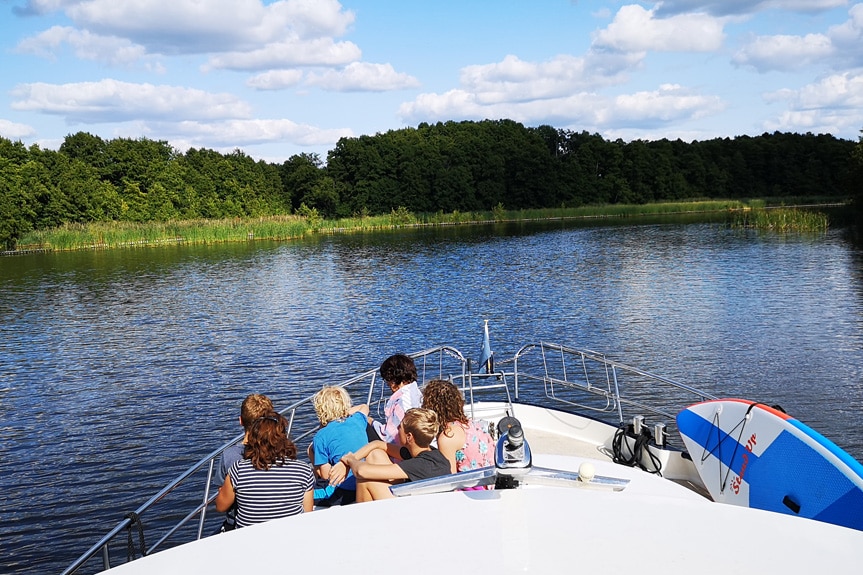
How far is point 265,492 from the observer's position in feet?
16.4

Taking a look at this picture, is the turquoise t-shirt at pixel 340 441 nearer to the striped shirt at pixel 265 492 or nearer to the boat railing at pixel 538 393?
the striped shirt at pixel 265 492

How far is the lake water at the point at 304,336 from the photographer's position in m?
11.5

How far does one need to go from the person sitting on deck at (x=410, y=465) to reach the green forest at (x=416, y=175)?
58067 mm

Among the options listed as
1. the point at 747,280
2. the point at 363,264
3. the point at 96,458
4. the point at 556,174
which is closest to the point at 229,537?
the point at 96,458

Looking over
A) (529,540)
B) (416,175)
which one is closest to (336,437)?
(529,540)

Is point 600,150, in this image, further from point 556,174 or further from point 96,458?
point 96,458

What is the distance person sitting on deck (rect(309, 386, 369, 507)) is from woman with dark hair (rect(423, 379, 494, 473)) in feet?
2.23

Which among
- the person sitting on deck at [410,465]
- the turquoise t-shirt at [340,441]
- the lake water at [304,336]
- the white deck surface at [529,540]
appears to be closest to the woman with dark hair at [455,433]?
the person sitting on deck at [410,465]

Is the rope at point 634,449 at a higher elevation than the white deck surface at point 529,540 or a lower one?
lower

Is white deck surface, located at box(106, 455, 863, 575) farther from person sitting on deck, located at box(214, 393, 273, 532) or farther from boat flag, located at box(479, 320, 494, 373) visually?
boat flag, located at box(479, 320, 494, 373)

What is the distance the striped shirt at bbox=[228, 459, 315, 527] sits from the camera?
4984mm

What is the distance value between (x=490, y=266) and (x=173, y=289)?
14.6 meters

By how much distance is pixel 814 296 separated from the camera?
2347 centimetres

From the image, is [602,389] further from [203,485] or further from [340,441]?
[340,441]
